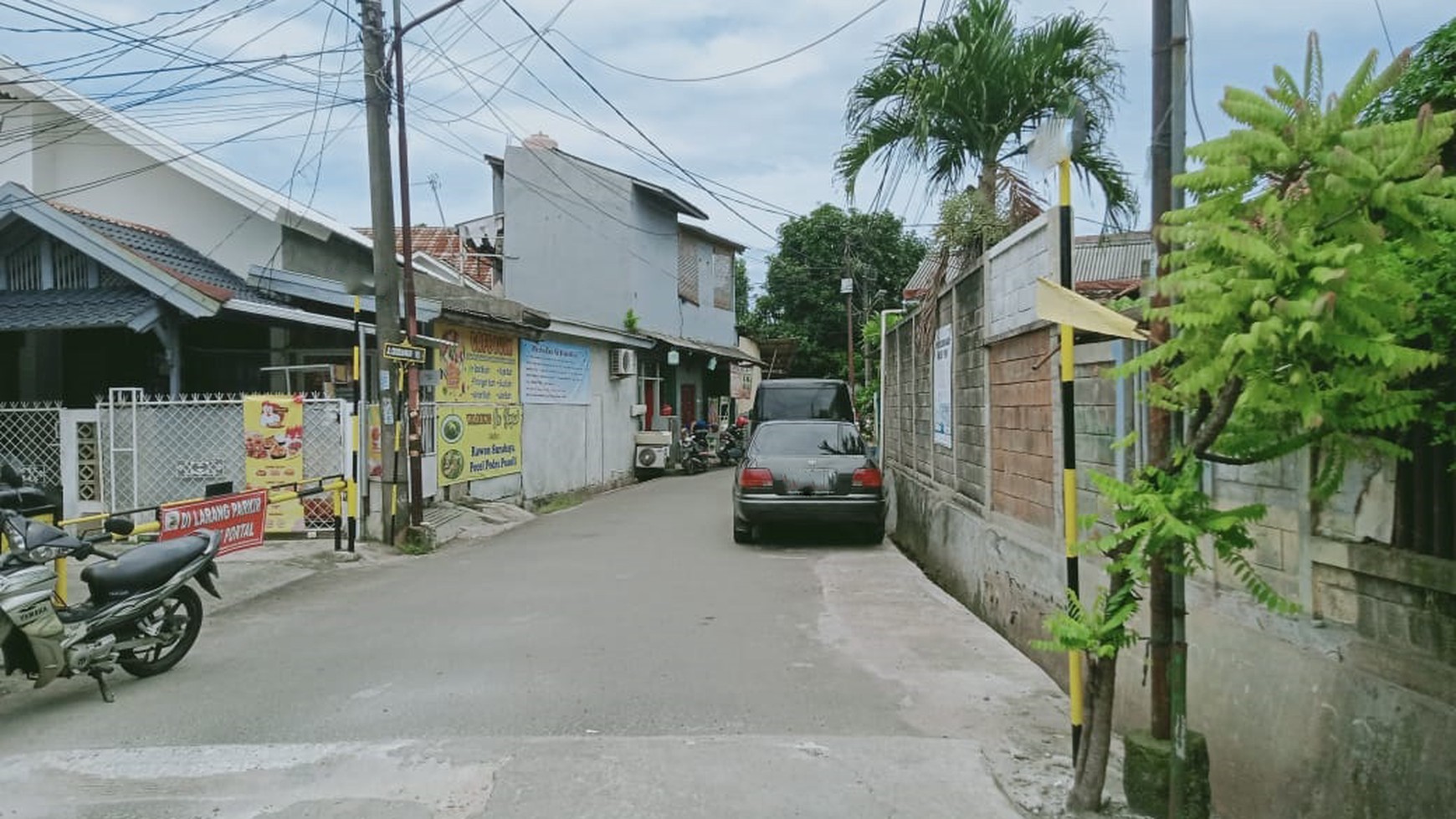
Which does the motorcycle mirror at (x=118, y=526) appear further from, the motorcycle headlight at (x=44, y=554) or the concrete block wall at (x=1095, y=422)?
the concrete block wall at (x=1095, y=422)

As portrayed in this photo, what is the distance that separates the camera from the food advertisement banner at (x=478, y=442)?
46.0 feet

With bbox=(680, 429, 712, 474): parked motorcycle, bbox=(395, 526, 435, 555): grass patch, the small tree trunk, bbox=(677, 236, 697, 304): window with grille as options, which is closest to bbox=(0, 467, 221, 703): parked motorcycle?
bbox=(395, 526, 435, 555): grass patch

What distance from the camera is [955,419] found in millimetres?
9672

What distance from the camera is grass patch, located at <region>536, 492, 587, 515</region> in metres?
16.8

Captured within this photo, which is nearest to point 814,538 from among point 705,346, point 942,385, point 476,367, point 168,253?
point 942,385

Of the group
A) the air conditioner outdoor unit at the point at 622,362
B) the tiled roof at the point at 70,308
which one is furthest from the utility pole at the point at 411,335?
the air conditioner outdoor unit at the point at 622,362

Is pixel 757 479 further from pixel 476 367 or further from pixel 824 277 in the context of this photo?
pixel 824 277

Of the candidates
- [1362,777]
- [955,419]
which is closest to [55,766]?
[1362,777]

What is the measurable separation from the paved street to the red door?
768 inches

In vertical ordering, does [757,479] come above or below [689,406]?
below

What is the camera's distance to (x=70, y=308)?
11.2m

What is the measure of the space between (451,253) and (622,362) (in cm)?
753

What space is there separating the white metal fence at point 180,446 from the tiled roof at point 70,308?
87 cm

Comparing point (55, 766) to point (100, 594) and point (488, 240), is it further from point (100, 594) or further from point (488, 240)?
point (488, 240)
